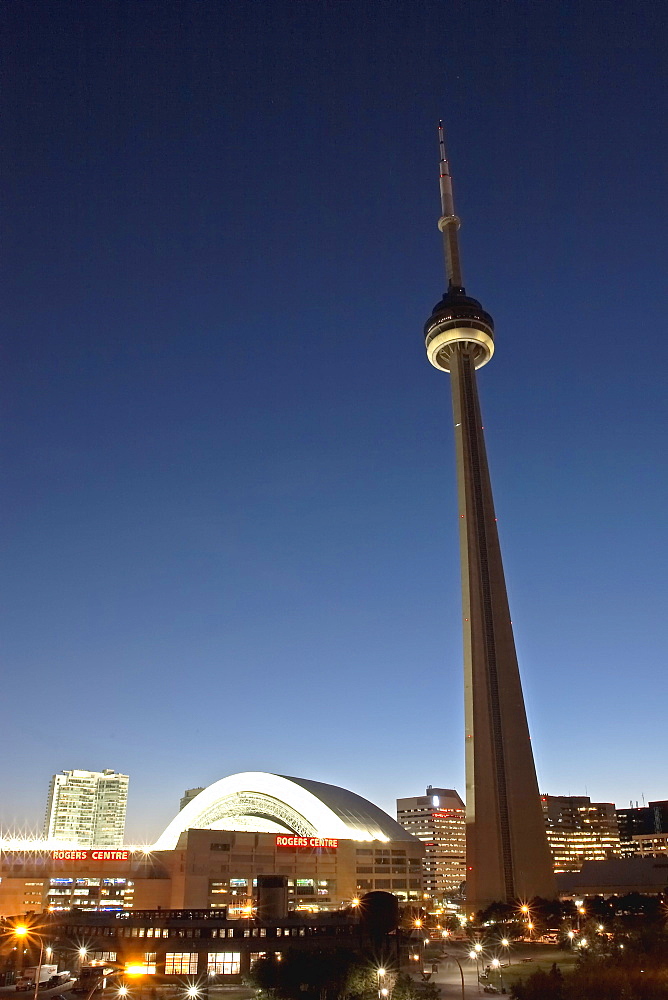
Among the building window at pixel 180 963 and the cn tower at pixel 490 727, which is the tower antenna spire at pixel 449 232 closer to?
the cn tower at pixel 490 727

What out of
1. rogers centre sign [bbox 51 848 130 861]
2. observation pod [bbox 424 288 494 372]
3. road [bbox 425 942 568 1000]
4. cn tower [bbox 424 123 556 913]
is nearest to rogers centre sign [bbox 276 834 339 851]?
cn tower [bbox 424 123 556 913]

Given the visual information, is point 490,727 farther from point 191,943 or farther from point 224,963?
point 191,943

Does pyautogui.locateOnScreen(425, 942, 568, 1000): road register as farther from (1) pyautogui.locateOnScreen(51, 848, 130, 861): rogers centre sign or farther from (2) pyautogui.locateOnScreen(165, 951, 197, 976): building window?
(1) pyautogui.locateOnScreen(51, 848, 130, 861): rogers centre sign

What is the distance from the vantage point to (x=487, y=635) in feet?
354

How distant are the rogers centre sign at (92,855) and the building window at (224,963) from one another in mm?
49829

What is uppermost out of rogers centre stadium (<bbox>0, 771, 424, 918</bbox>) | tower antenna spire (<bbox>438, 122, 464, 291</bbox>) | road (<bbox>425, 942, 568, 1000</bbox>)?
tower antenna spire (<bbox>438, 122, 464, 291</bbox>)

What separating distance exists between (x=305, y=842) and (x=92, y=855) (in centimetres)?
2761

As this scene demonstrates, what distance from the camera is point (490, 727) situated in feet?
343

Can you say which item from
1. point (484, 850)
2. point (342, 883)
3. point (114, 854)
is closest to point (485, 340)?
point (484, 850)

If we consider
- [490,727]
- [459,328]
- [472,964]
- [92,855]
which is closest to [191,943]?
[472,964]

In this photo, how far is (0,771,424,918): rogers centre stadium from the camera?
102562 mm

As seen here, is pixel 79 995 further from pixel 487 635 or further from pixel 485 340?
pixel 485 340

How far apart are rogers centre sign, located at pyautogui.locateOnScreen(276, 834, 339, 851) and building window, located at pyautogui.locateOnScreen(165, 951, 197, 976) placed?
46505 millimetres

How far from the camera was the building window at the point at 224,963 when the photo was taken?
63125 mm
